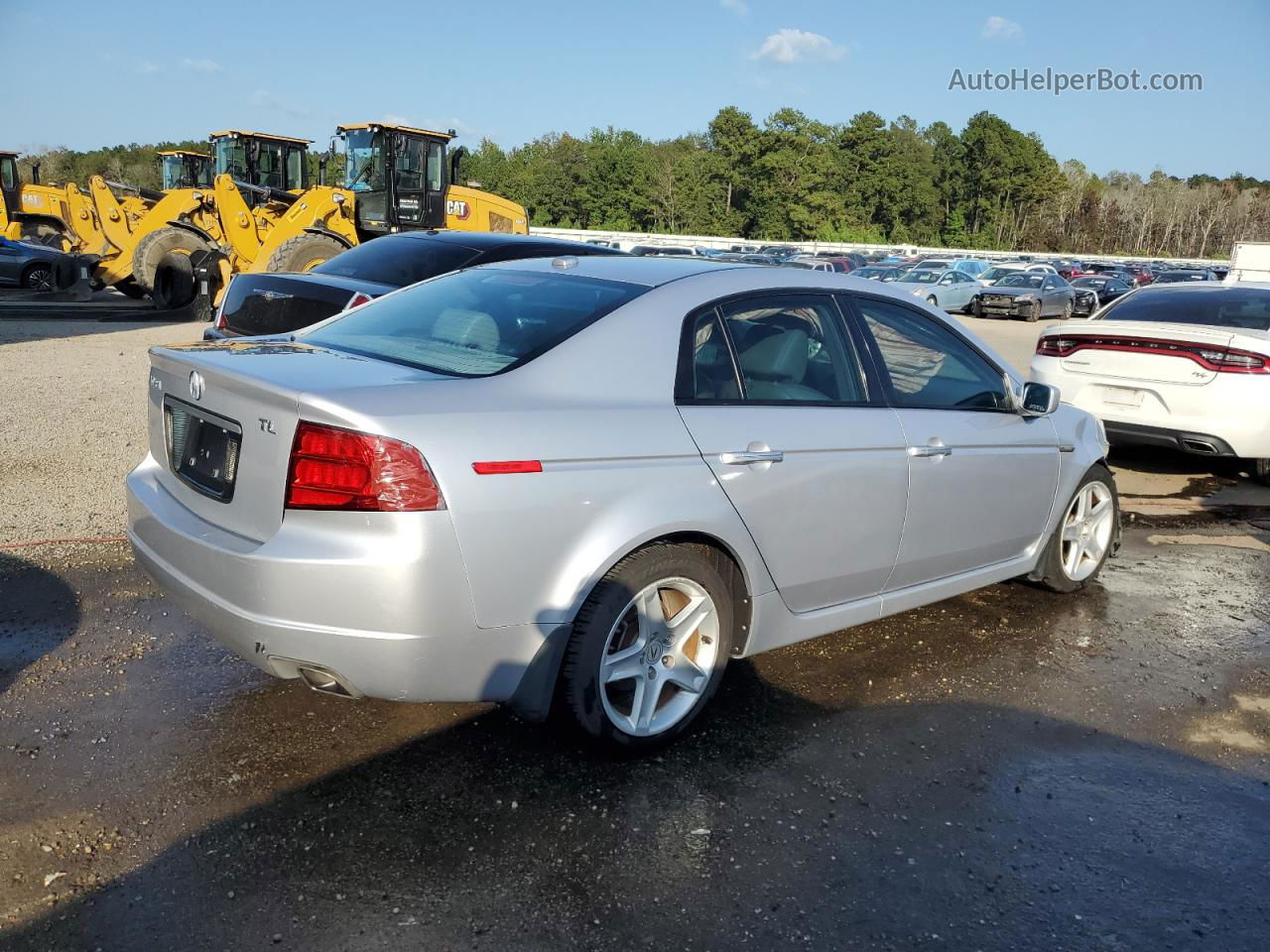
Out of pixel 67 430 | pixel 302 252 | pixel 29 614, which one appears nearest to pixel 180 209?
pixel 302 252

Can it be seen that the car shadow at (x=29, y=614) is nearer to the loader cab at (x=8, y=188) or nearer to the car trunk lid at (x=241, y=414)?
the car trunk lid at (x=241, y=414)

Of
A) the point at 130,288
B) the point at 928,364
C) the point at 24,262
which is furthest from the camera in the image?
the point at 24,262

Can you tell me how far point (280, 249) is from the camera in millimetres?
15500

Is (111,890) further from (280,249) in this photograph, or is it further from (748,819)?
(280,249)

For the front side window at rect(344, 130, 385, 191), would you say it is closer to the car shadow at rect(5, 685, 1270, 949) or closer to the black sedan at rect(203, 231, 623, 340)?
the black sedan at rect(203, 231, 623, 340)

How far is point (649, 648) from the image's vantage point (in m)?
3.59

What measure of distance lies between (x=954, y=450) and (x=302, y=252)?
1304 centimetres

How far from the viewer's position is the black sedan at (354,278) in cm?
791

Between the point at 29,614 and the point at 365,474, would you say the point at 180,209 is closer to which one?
the point at 29,614

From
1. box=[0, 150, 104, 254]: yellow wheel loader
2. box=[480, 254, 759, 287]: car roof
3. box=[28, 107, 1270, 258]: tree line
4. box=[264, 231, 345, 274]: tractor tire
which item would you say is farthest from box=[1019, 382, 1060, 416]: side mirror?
box=[28, 107, 1270, 258]: tree line

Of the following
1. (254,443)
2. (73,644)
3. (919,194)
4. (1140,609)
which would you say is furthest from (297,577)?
(919,194)

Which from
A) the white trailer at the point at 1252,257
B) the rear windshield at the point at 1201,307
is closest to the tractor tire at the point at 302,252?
the rear windshield at the point at 1201,307

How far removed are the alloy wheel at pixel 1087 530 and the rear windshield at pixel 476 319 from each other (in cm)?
295

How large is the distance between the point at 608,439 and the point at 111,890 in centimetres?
182
